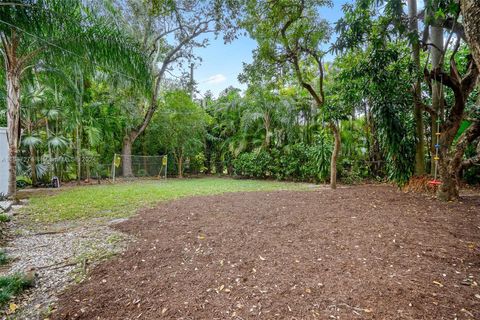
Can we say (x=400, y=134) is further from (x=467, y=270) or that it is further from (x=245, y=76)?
(x=245, y=76)

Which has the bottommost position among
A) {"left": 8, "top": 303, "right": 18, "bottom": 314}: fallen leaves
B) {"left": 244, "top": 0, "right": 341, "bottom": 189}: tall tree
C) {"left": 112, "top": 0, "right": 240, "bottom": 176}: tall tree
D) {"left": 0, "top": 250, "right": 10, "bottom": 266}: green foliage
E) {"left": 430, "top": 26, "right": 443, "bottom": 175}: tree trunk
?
{"left": 8, "top": 303, "right": 18, "bottom": 314}: fallen leaves

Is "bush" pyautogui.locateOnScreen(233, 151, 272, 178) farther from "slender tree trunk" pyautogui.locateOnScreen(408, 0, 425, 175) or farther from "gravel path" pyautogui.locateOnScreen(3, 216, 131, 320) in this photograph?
"gravel path" pyautogui.locateOnScreen(3, 216, 131, 320)

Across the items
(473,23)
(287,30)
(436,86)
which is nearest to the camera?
(473,23)

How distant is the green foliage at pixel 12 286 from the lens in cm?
192

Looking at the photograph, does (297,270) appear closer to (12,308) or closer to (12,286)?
(12,308)

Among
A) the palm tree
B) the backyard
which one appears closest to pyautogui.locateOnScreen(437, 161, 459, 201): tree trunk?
the backyard

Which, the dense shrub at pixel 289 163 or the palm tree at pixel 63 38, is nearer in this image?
the palm tree at pixel 63 38

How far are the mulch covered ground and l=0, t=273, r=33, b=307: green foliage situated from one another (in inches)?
16.2

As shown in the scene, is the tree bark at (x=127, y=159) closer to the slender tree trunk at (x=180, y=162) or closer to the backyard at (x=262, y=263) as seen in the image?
the slender tree trunk at (x=180, y=162)

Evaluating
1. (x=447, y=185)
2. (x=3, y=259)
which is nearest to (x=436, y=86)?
(x=447, y=185)

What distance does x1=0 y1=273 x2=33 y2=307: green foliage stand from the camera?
6.31ft

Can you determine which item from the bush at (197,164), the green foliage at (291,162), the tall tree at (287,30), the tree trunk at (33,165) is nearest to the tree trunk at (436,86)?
the tall tree at (287,30)

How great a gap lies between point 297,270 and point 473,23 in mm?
2136

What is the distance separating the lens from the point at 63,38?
4.20m
